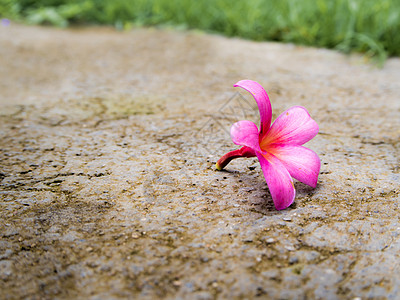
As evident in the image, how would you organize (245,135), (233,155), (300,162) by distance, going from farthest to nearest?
1. (233,155)
2. (300,162)
3. (245,135)

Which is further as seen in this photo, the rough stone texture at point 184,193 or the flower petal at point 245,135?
the flower petal at point 245,135

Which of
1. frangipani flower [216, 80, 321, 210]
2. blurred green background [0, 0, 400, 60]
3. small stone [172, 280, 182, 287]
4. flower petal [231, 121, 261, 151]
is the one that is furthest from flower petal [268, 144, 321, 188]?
blurred green background [0, 0, 400, 60]

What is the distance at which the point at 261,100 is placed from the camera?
52.1 inches

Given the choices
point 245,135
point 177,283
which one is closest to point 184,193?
point 245,135

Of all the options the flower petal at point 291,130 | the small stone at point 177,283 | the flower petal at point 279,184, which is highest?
the flower petal at point 291,130

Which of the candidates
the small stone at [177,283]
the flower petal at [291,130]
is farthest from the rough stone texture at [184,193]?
the flower petal at [291,130]

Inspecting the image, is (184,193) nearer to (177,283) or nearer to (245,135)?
(245,135)

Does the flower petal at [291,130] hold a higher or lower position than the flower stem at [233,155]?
higher

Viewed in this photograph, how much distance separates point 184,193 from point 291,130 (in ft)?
1.35

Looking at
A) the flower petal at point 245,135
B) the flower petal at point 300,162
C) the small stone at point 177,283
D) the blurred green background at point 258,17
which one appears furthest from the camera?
the blurred green background at point 258,17

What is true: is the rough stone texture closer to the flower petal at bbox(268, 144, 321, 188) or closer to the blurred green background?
the flower petal at bbox(268, 144, 321, 188)

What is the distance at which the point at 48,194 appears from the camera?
Answer: 145 centimetres

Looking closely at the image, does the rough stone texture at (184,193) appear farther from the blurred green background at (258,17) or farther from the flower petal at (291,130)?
the blurred green background at (258,17)

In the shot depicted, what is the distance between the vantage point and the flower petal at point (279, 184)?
128 cm
